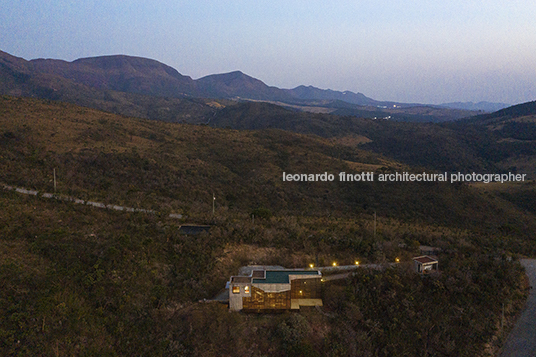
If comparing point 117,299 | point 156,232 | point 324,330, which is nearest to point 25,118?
point 156,232

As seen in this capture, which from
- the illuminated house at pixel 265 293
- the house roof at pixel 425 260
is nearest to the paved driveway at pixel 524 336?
the house roof at pixel 425 260

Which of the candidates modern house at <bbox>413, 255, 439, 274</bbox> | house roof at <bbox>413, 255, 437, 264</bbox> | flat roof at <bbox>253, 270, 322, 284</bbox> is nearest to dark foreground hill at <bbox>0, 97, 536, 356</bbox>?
modern house at <bbox>413, 255, 439, 274</bbox>

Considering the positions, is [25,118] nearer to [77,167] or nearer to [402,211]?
[77,167]

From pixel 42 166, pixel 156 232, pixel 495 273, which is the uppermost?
pixel 42 166

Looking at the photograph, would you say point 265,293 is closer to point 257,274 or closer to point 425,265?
point 257,274

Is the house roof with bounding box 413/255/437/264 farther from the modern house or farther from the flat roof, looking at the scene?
the flat roof

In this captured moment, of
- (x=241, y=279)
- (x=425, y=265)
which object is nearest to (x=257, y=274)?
(x=241, y=279)

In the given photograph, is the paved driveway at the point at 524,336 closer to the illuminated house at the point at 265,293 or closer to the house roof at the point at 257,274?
the illuminated house at the point at 265,293
